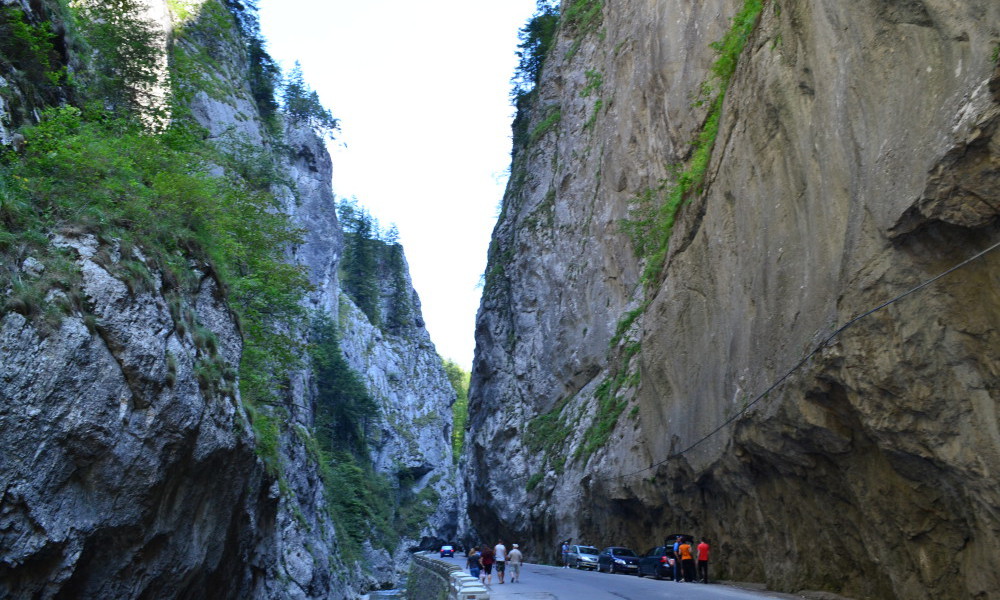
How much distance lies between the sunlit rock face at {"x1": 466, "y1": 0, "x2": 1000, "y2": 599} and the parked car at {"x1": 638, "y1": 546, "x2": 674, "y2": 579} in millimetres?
1243

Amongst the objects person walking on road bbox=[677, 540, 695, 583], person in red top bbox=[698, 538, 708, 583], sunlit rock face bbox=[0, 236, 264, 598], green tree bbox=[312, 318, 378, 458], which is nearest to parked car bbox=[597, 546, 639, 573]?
person walking on road bbox=[677, 540, 695, 583]

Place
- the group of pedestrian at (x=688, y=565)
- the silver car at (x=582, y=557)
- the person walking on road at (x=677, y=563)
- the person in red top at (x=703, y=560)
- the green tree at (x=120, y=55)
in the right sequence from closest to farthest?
the person in red top at (x=703, y=560) < the group of pedestrian at (x=688, y=565) < the person walking on road at (x=677, y=563) < the green tree at (x=120, y=55) < the silver car at (x=582, y=557)

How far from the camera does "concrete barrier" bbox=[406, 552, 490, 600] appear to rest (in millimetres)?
14453

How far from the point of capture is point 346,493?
195ft

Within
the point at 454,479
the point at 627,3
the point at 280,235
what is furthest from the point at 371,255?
the point at 280,235

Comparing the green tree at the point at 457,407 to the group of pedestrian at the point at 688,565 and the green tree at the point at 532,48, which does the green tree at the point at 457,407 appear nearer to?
the green tree at the point at 532,48

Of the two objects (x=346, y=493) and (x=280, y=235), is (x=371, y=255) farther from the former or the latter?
(x=280, y=235)

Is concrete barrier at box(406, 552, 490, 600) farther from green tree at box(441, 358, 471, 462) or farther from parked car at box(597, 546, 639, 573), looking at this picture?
green tree at box(441, 358, 471, 462)

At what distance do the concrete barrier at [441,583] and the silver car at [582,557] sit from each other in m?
6.77

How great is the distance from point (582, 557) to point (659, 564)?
8.55 m

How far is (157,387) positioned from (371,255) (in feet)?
255

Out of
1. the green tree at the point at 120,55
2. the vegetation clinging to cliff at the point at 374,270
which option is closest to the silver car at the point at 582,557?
the green tree at the point at 120,55

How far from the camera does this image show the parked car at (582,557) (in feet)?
110

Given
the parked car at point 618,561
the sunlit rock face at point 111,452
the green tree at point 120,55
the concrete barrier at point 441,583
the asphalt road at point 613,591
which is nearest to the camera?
the sunlit rock face at point 111,452
